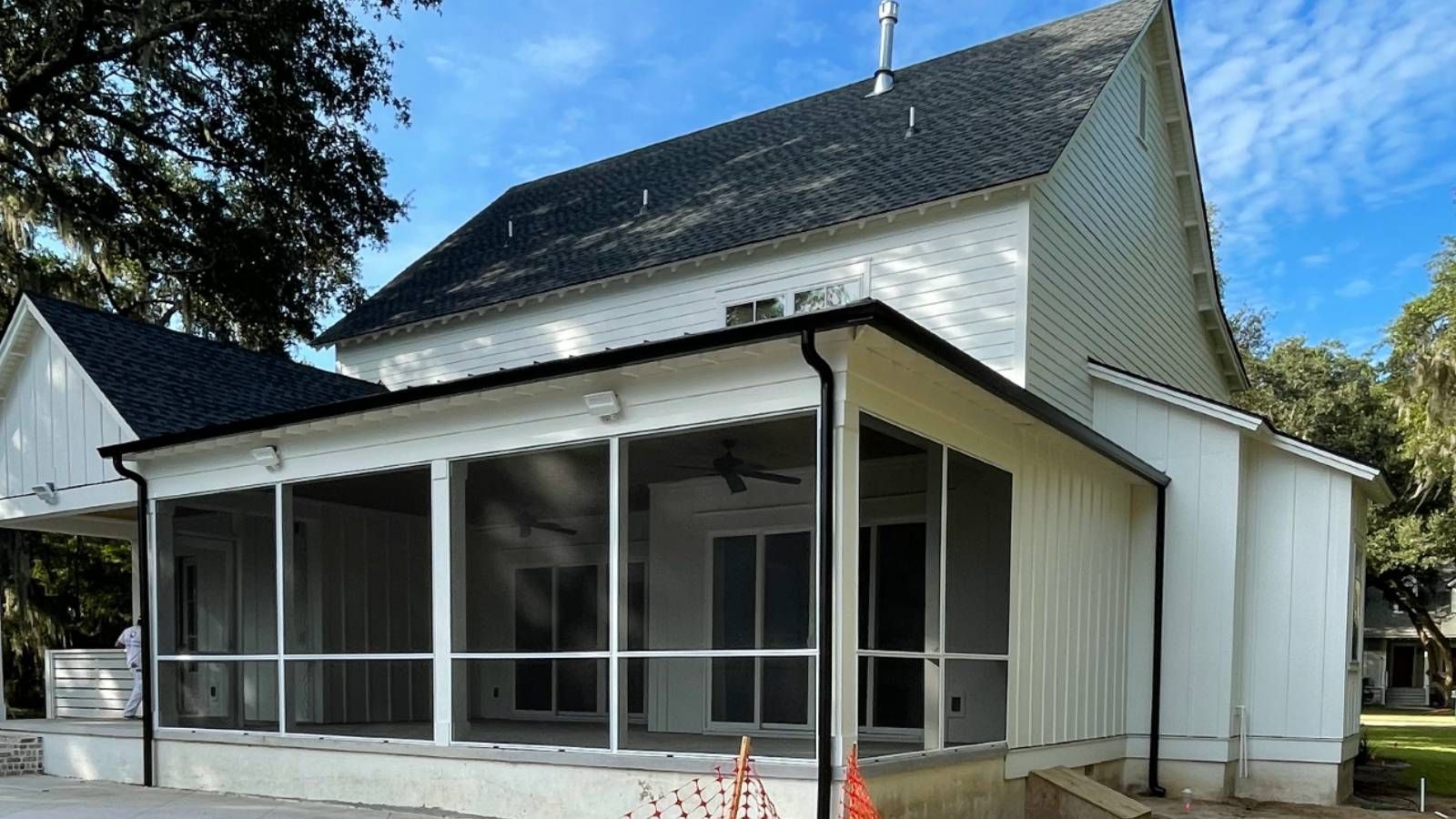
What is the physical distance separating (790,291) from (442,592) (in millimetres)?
5199

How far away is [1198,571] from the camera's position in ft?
31.1

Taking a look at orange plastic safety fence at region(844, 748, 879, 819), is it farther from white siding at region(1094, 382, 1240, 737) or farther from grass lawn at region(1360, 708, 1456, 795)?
grass lawn at region(1360, 708, 1456, 795)

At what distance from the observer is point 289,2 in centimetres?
1747

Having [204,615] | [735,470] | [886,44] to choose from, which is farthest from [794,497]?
[204,615]

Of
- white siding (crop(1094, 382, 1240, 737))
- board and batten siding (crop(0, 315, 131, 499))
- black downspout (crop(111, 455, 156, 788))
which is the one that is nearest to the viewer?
black downspout (crop(111, 455, 156, 788))

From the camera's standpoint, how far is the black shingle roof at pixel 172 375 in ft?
34.6

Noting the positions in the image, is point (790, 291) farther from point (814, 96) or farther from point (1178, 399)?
point (814, 96)

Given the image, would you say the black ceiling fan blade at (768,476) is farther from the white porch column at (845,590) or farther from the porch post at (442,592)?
the white porch column at (845,590)

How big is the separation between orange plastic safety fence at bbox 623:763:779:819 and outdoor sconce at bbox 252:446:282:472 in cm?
436

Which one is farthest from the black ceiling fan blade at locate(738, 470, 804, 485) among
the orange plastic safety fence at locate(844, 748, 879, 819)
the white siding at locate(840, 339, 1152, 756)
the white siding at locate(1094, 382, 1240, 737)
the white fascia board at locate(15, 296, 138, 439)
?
the white fascia board at locate(15, 296, 138, 439)

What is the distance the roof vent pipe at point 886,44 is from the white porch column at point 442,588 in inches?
365

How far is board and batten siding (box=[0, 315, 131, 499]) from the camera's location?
10438 mm

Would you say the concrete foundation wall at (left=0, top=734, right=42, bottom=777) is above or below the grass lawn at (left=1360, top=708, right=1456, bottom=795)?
above

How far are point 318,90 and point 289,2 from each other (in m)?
1.70
